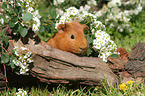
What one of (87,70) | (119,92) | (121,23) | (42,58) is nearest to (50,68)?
(42,58)

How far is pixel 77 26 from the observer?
8.61 feet

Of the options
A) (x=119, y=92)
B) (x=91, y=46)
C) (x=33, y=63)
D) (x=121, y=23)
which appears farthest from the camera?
(x=121, y=23)

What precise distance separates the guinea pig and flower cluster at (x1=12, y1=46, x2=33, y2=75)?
513 millimetres

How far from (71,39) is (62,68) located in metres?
0.45

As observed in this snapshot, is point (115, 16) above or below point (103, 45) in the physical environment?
above

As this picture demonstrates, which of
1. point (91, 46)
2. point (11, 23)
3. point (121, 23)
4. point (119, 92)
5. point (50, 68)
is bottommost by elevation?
point (119, 92)

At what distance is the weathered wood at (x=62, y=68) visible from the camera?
2318 mm

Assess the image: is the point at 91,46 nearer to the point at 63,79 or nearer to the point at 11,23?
the point at 63,79

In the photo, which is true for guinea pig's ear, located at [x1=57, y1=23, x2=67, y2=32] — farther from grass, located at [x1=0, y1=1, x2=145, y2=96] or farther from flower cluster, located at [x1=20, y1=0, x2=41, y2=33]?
grass, located at [x1=0, y1=1, x2=145, y2=96]

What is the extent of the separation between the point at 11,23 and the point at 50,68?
813mm

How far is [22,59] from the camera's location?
7.46ft

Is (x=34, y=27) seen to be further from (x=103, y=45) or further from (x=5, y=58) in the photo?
(x=103, y=45)

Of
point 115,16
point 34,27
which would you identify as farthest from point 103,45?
point 115,16

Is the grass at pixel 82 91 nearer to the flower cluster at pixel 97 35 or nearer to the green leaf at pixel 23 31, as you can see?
the flower cluster at pixel 97 35
